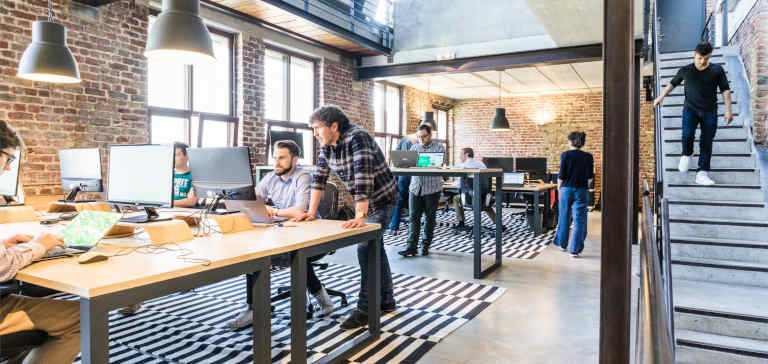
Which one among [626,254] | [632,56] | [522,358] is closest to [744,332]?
[522,358]

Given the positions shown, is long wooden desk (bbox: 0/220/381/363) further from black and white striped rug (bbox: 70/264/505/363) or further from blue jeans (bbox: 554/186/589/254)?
blue jeans (bbox: 554/186/589/254)

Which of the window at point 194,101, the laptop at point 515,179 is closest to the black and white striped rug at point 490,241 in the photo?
the laptop at point 515,179

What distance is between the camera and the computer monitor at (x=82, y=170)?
11.5 ft

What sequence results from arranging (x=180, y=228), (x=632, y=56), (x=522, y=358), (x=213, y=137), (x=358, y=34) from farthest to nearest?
(x=358, y=34) < (x=213, y=137) < (x=522, y=358) < (x=180, y=228) < (x=632, y=56)

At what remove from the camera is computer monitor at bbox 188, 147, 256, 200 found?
8.39 ft

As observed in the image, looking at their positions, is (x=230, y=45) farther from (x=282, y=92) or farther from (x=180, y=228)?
(x=180, y=228)

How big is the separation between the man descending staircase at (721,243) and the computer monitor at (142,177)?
3.19 metres

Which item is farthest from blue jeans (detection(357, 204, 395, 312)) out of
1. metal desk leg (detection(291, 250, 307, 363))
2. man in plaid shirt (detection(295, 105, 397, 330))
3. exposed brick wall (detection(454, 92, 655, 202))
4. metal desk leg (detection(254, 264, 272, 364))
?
exposed brick wall (detection(454, 92, 655, 202))

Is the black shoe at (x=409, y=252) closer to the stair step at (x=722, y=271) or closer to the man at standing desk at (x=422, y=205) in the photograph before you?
the man at standing desk at (x=422, y=205)

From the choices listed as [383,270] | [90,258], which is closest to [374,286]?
[383,270]

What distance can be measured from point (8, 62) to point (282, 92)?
3772 millimetres

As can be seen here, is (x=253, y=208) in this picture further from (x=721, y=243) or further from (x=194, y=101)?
(x=194, y=101)

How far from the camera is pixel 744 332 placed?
113 inches

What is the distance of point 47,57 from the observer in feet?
11.2
